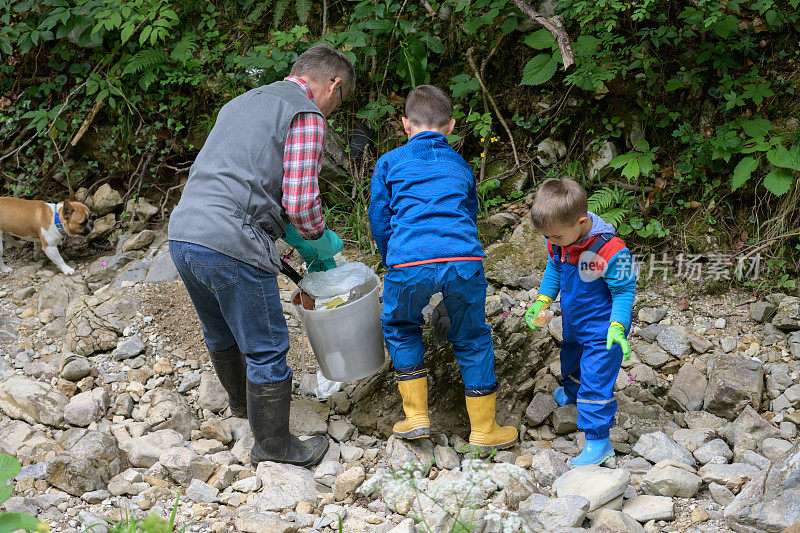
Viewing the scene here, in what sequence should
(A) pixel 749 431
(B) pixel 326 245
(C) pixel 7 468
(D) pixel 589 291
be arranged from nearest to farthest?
(C) pixel 7 468 < (D) pixel 589 291 < (A) pixel 749 431 < (B) pixel 326 245

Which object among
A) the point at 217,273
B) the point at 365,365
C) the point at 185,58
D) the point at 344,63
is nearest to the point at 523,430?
the point at 365,365

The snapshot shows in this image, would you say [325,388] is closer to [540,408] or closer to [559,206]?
[540,408]

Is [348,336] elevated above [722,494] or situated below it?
above

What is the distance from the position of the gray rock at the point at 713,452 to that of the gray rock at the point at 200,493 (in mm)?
2084

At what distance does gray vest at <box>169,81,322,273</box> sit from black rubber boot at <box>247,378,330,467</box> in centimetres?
54

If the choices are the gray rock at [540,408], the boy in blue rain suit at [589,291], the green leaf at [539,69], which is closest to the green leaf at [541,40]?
the green leaf at [539,69]

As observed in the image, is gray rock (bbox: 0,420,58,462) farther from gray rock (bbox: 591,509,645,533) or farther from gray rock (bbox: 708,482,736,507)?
gray rock (bbox: 708,482,736,507)

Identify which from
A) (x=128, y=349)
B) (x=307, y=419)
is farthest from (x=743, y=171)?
(x=128, y=349)

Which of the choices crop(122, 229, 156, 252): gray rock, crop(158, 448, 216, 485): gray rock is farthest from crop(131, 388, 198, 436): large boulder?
crop(122, 229, 156, 252): gray rock

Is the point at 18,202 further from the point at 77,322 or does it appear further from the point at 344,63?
the point at 344,63

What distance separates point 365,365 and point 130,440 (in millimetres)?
1148

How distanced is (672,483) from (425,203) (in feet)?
4.89

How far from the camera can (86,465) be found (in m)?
2.74

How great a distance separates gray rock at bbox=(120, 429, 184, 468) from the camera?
2924 mm
